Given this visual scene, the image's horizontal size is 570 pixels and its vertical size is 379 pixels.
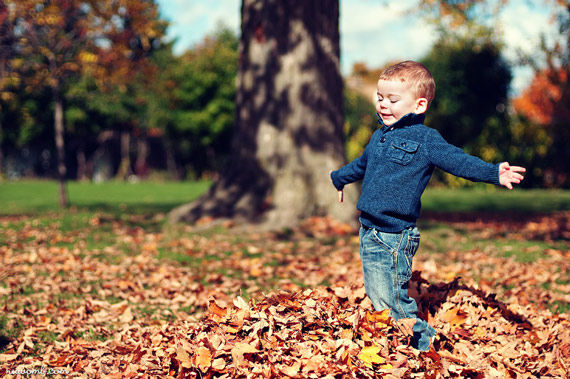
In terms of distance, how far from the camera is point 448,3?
527 inches

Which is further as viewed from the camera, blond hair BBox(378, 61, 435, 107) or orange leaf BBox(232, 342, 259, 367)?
blond hair BBox(378, 61, 435, 107)

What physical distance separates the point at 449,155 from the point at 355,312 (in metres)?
1.13

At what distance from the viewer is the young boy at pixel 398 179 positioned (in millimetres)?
3117

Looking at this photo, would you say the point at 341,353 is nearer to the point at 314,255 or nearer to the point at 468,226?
the point at 314,255

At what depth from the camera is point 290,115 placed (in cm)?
830

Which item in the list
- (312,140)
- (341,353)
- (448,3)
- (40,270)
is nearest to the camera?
(341,353)

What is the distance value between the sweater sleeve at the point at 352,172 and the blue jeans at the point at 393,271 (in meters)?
0.38

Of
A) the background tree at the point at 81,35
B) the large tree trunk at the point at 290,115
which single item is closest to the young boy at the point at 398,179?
the large tree trunk at the point at 290,115

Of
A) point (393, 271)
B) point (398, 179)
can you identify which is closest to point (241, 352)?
point (393, 271)

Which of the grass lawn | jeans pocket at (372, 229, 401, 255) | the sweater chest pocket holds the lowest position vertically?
the grass lawn

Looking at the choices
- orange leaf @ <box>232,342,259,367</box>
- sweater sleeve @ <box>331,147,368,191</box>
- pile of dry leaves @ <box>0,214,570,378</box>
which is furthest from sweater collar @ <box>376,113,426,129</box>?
orange leaf @ <box>232,342,259,367</box>

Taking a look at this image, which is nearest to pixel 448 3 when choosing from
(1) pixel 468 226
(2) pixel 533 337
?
(1) pixel 468 226

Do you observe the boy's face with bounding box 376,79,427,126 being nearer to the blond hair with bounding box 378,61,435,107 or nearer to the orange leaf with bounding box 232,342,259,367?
the blond hair with bounding box 378,61,435,107

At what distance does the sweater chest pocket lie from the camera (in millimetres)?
3123
